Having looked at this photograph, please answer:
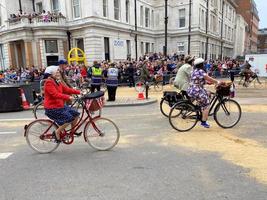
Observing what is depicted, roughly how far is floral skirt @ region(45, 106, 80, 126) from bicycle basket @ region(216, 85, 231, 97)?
3.66 meters

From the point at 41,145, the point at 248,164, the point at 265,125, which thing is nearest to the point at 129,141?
the point at 41,145

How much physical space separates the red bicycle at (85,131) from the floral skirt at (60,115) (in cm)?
17

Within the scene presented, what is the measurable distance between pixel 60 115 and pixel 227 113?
4.29m

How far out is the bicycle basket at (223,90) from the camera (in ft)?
22.5

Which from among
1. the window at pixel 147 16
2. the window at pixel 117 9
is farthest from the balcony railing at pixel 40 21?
A: the window at pixel 147 16

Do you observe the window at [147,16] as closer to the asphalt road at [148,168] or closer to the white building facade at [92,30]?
the white building facade at [92,30]

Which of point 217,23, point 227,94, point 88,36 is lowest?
point 227,94

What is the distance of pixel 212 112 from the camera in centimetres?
727

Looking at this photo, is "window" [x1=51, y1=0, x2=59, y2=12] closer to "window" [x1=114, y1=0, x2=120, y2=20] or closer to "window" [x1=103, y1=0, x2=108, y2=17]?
"window" [x1=103, y1=0, x2=108, y2=17]

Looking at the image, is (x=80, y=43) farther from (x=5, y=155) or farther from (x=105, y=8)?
(x=5, y=155)

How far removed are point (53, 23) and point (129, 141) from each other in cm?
2592

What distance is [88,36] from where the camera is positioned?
28875mm

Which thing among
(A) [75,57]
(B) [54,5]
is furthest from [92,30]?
(B) [54,5]

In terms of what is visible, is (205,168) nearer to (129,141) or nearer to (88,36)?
(129,141)
